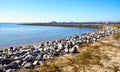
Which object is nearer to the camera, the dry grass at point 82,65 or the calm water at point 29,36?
the dry grass at point 82,65

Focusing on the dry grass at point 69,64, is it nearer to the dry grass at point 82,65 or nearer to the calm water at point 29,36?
the dry grass at point 82,65

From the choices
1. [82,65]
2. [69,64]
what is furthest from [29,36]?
[82,65]

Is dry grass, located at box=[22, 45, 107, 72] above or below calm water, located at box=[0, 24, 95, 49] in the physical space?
above

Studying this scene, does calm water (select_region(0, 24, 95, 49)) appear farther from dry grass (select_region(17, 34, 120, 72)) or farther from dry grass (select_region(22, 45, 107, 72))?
dry grass (select_region(17, 34, 120, 72))

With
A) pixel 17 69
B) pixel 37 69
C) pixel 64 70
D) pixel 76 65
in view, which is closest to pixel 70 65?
pixel 76 65

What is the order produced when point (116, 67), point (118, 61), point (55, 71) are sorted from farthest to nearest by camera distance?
point (118, 61), point (116, 67), point (55, 71)

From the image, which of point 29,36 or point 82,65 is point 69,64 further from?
point 29,36

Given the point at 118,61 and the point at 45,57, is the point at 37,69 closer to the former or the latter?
the point at 45,57

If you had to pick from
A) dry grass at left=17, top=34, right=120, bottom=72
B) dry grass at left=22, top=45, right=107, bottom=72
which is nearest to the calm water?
dry grass at left=22, top=45, right=107, bottom=72

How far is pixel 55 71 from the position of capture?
7973mm

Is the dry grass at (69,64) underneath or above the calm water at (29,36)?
above

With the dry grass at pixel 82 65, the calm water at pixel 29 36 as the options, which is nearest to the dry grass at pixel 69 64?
the dry grass at pixel 82 65

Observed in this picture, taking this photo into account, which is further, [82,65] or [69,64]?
[69,64]

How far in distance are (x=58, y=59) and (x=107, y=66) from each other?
8.53 feet
